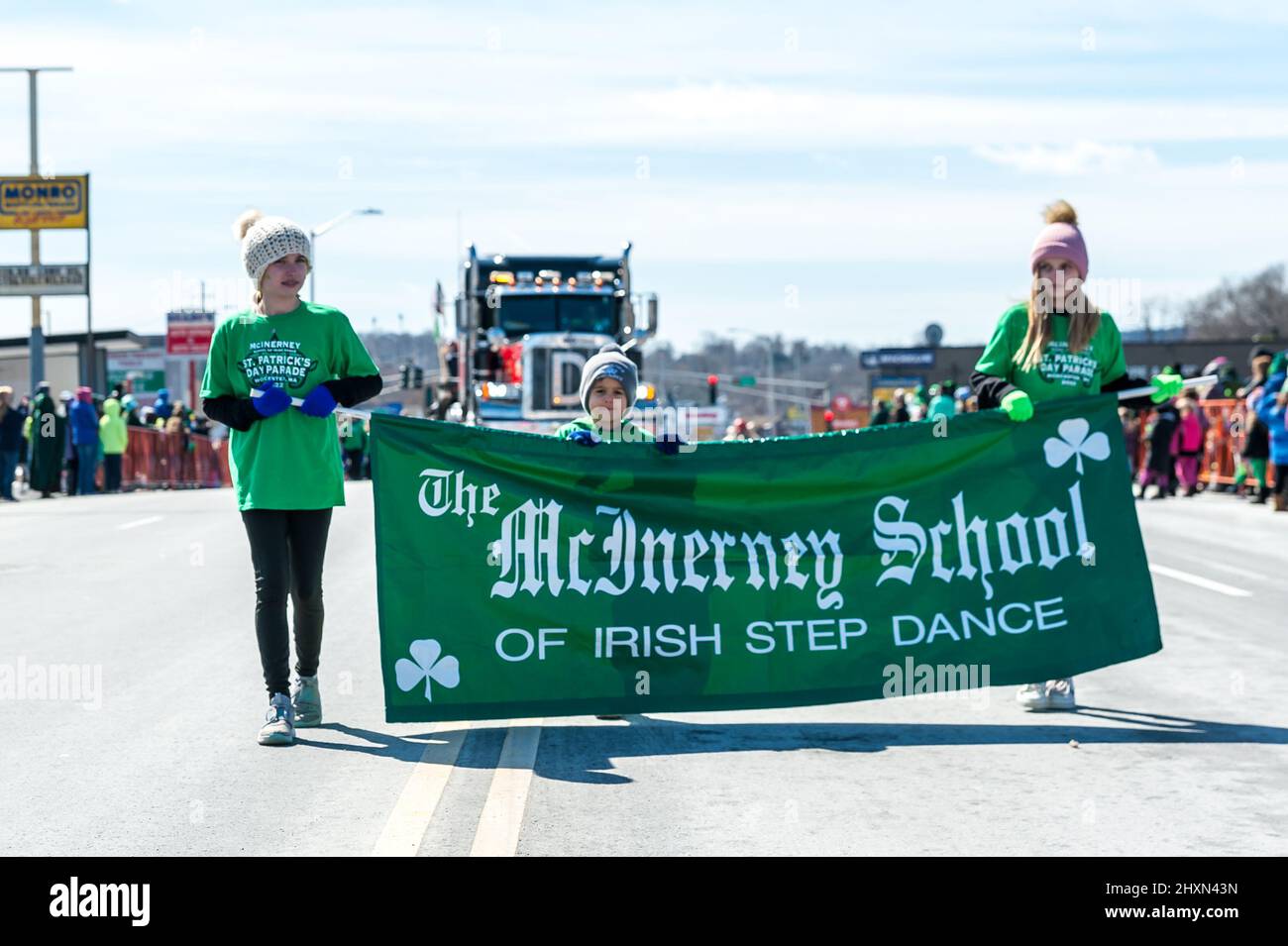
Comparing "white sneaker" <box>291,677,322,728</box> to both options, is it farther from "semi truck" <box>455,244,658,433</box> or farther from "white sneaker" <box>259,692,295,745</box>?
"semi truck" <box>455,244,658,433</box>

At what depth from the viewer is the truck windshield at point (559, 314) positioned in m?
29.5

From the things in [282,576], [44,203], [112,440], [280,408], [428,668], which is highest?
[44,203]

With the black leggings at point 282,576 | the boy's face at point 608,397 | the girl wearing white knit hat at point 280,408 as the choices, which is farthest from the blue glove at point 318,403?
the boy's face at point 608,397

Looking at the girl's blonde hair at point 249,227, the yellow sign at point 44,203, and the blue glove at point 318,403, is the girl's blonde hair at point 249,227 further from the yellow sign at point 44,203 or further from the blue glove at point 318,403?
the yellow sign at point 44,203

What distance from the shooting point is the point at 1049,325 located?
798 centimetres

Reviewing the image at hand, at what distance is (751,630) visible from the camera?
7520 millimetres

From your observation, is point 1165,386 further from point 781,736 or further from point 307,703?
point 307,703

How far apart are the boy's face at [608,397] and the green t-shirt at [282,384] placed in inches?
38.5

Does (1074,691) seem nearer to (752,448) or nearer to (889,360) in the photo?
(752,448)

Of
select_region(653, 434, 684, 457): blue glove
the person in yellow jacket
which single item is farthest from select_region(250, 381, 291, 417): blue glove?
the person in yellow jacket

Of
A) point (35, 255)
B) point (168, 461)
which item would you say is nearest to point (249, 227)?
point (168, 461)

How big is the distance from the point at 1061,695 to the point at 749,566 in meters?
1.64

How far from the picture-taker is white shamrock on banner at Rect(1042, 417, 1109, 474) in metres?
7.90

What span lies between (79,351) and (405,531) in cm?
6462
